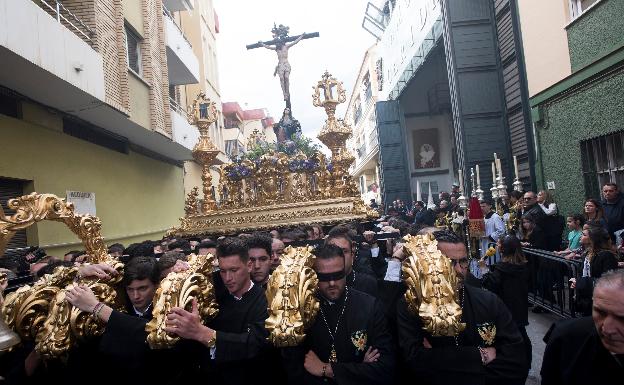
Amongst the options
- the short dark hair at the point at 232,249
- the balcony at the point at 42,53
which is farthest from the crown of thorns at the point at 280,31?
the short dark hair at the point at 232,249

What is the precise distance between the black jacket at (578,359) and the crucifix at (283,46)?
33.2 feet

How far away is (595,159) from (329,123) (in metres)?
4.50

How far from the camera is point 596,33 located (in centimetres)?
781

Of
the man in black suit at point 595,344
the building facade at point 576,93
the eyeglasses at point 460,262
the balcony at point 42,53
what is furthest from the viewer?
the building facade at point 576,93

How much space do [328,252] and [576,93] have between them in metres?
7.68

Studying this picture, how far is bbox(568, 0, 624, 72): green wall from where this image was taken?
7293mm

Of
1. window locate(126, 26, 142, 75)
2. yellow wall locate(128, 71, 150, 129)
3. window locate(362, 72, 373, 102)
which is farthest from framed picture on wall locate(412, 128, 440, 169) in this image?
yellow wall locate(128, 71, 150, 129)

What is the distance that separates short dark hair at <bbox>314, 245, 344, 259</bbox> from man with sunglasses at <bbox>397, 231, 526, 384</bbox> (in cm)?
40

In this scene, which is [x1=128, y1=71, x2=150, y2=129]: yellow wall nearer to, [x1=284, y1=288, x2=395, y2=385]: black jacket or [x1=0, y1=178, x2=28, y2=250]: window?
[x1=0, y1=178, x2=28, y2=250]: window

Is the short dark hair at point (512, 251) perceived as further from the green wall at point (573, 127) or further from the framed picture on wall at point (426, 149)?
the framed picture on wall at point (426, 149)

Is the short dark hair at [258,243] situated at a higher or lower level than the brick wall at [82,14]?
lower

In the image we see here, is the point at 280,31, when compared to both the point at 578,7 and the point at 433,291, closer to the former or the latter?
the point at 578,7

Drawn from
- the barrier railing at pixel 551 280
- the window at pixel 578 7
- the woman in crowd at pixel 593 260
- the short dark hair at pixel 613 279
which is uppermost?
the window at pixel 578 7

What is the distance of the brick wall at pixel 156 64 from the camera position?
12.2m
